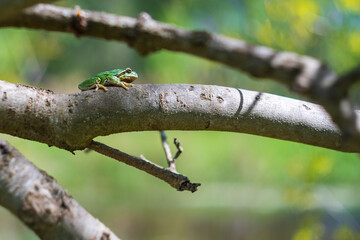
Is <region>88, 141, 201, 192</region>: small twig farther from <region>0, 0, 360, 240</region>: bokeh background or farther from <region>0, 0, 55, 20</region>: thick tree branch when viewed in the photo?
<region>0, 0, 360, 240</region>: bokeh background

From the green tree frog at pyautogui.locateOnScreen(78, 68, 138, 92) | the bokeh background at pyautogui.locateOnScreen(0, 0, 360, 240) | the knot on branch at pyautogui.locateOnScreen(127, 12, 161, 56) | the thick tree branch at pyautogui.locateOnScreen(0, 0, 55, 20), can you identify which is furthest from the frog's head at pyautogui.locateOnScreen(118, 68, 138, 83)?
the bokeh background at pyautogui.locateOnScreen(0, 0, 360, 240)

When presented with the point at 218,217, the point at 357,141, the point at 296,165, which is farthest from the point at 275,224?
the point at 357,141

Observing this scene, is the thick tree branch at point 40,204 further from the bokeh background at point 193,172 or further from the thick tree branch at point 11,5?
the bokeh background at point 193,172

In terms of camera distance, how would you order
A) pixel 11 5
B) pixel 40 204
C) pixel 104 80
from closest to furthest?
pixel 11 5, pixel 40 204, pixel 104 80

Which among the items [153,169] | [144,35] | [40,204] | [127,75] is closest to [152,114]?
[153,169]

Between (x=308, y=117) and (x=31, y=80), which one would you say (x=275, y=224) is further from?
(x=308, y=117)

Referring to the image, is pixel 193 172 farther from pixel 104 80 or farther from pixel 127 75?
pixel 104 80
